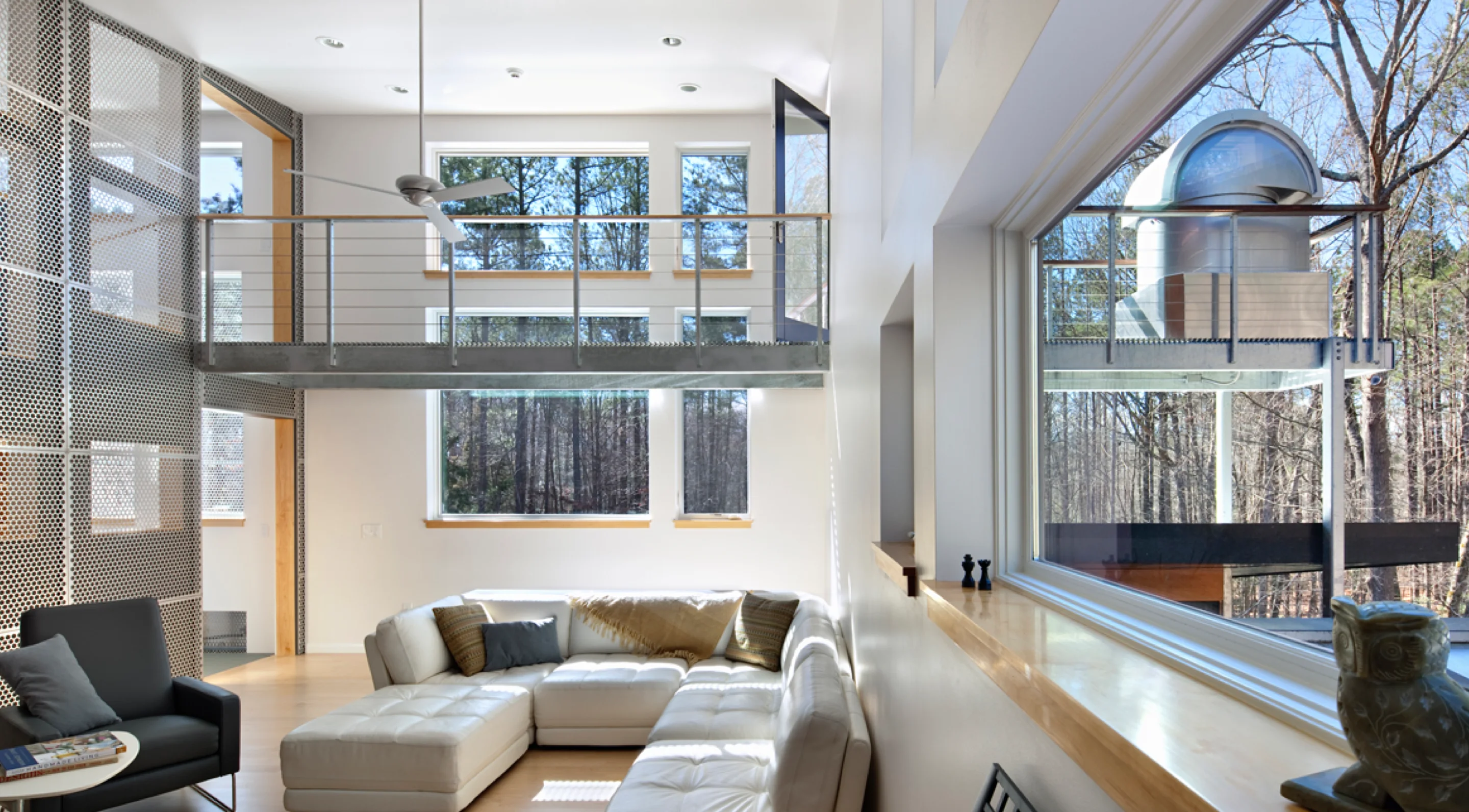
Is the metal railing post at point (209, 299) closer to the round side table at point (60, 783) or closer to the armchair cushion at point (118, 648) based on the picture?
the armchair cushion at point (118, 648)

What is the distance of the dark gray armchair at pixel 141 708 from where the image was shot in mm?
3432

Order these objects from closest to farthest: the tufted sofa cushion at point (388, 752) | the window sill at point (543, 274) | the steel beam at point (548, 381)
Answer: the tufted sofa cushion at point (388, 752) → the steel beam at point (548, 381) → the window sill at point (543, 274)

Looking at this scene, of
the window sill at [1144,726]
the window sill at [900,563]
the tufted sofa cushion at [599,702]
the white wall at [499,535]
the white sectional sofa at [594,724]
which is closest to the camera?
the window sill at [1144,726]

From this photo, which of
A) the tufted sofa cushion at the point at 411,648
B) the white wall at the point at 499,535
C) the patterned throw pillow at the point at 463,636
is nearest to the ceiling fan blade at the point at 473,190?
the tufted sofa cushion at the point at 411,648

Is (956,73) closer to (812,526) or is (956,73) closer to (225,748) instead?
(225,748)

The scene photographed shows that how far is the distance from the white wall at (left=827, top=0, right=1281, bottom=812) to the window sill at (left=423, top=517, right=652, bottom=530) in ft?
12.0

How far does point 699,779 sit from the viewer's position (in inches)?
128

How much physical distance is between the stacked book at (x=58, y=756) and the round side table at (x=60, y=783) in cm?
2

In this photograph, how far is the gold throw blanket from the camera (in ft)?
17.4

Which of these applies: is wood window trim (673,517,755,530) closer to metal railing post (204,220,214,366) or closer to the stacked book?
metal railing post (204,220,214,366)

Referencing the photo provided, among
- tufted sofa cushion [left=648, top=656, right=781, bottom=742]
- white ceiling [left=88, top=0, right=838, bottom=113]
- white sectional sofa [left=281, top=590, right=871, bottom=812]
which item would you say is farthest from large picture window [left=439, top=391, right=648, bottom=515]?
white ceiling [left=88, top=0, right=838, bottom=113]

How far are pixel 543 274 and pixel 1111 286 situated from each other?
238 inches

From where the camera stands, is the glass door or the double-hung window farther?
the double-hung window

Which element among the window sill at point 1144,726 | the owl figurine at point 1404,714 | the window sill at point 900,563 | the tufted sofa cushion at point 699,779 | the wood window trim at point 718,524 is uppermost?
the owl figurine at point 1404,714
